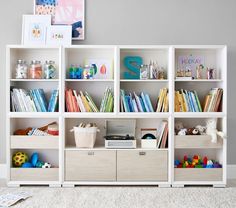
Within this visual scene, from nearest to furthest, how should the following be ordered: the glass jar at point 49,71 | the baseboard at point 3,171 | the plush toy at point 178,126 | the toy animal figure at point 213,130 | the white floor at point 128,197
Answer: the white floor at point 128,197, the toy animal figure at point 213,130, the glass jar at point 49,71, the plush toy at point 178,126, the baseboard at point 3,171

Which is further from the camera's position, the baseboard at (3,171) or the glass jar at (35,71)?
the baseboard at (3,171)

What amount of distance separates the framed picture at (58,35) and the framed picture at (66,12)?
0.07 metres

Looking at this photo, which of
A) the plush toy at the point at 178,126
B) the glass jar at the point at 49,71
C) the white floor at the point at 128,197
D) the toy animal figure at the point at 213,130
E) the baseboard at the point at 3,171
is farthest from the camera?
the baseboard at the point at 3,171

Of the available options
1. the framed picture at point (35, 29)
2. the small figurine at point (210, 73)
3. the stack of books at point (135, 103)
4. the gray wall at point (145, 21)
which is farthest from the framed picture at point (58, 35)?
the small figurine at point (210, 73)

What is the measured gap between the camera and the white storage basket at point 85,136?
140 inches

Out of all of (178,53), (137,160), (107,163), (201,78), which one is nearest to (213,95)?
(201,78)

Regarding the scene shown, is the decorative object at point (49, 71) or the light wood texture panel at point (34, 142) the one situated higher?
the decorative object at point (49, 71)

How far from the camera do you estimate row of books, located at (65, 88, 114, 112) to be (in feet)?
11.7

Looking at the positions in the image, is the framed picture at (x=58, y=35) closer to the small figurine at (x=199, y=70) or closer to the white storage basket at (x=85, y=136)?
the white storage basket at (x=85, y=136)

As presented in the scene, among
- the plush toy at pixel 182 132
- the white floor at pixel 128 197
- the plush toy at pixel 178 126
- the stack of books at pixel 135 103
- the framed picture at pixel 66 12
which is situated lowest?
the white floor at pixel 128 197

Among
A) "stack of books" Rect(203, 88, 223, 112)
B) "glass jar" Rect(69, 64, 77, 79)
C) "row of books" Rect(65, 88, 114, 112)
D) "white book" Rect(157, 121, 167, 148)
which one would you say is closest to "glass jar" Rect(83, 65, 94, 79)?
"glass jar" Rect(69, 64, 77, 79)

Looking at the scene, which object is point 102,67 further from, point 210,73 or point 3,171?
point 3,171

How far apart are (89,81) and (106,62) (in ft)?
0.89

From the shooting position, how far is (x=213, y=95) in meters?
3.57
